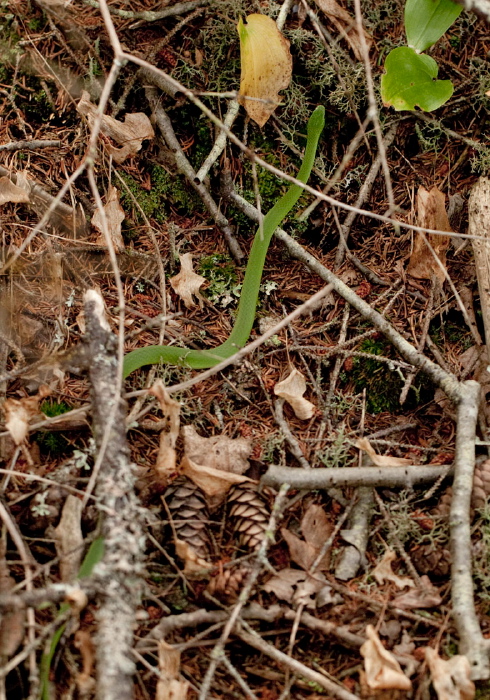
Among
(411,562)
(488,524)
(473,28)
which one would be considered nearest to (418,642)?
(411,562)

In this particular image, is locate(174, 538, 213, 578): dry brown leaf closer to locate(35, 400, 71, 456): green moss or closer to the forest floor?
the forest floor

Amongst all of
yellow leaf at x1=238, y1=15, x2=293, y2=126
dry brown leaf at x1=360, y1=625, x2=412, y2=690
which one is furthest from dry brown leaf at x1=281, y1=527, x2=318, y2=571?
yellow leaf at x1=238, y1=15, x2=293, y2=126

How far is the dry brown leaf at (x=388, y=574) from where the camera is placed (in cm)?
216

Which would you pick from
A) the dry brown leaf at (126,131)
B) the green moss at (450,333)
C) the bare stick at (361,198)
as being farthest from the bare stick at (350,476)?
the dry brown leaf at (126,131)

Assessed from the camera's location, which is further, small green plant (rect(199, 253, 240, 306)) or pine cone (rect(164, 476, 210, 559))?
small green plant (rect(199, 253, 240, 306))

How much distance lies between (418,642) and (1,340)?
2.11 m

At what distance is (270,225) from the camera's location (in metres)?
3.20

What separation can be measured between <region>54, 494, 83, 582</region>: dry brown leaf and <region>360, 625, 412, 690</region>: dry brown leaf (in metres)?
1.01

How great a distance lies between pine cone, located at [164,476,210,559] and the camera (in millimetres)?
2230

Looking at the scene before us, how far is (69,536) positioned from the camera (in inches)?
86.0

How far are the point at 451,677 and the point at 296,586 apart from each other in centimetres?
57

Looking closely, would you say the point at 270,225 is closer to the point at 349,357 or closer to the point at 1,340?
the point at 349,357

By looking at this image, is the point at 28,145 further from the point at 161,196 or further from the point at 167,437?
the point at 167,437

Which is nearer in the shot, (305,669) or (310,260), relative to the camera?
(305,669)
